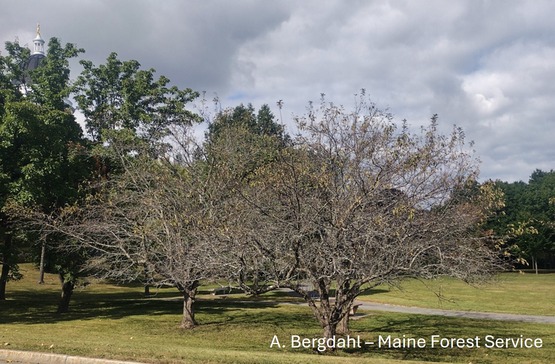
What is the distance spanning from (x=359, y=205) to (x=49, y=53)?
18.6 meters

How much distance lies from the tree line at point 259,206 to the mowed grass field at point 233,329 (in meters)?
1.56

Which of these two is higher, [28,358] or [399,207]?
[399,207]

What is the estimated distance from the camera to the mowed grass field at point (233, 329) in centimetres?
949

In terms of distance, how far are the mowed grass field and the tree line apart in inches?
61.5

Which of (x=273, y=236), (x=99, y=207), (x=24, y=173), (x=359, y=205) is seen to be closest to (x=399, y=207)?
(x=359, y=205)

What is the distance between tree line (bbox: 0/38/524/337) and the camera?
1115 centimetres

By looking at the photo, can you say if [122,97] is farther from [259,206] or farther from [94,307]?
[259,206]

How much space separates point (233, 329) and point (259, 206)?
697 centimetres

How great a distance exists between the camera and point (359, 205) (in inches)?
454

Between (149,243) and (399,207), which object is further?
(149,243)

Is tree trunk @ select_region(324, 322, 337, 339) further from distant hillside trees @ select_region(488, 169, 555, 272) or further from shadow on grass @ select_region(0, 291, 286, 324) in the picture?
distant hillside trees @ select_region(488, 169, 555, 272)

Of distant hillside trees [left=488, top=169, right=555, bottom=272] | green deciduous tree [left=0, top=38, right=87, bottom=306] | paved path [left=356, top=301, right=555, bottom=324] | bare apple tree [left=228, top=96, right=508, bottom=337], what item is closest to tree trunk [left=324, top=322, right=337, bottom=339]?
bare apple tree [left=228, top=96, right=508, bottom=337]

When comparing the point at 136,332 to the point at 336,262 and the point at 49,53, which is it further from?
the point at 49,53

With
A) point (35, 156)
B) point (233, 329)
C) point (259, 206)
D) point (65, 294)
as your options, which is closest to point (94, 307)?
point (65, 294)
